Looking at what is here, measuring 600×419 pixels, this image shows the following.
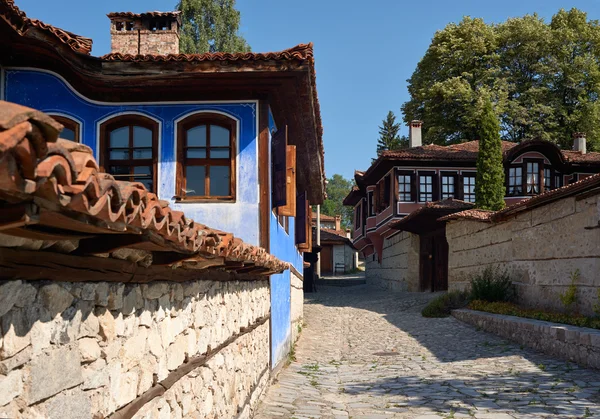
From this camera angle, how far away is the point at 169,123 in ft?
28.9

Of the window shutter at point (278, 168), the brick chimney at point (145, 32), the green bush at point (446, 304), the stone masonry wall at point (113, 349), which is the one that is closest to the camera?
the stone masonry wall at point (113, 349)

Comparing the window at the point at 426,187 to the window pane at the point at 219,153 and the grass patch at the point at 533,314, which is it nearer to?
the grass patch at the point at 533,314

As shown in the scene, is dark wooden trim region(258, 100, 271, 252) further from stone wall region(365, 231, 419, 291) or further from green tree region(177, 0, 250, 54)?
green tree region(177, 0, 250, 54)

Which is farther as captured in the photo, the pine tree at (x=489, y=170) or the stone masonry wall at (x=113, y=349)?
the pine tree at (x=489, y=170)

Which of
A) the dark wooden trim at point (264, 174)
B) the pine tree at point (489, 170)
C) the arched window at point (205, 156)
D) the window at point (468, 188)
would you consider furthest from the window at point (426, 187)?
the arched window at point (205, 156)

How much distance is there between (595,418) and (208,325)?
3.98 metres

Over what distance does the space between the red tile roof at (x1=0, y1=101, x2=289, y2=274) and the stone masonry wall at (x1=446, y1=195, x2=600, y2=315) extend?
914 centimetres

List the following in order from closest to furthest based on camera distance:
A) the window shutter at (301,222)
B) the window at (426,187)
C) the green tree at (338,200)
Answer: the window shutter at (301,222)
the window at (426,187)
the green tree at (338,200)

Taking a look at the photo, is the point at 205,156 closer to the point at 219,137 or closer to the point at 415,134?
the point at 219,137

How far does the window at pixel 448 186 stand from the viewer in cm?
2622

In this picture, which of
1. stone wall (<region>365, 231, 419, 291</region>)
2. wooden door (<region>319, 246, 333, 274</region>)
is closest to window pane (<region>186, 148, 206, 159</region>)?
stone wall (<region>365, 231, 419, 291</region>)

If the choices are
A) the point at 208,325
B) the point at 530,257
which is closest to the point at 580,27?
the point at 530,257

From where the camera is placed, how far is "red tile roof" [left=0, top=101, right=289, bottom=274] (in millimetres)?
1206

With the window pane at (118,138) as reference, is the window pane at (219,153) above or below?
below
